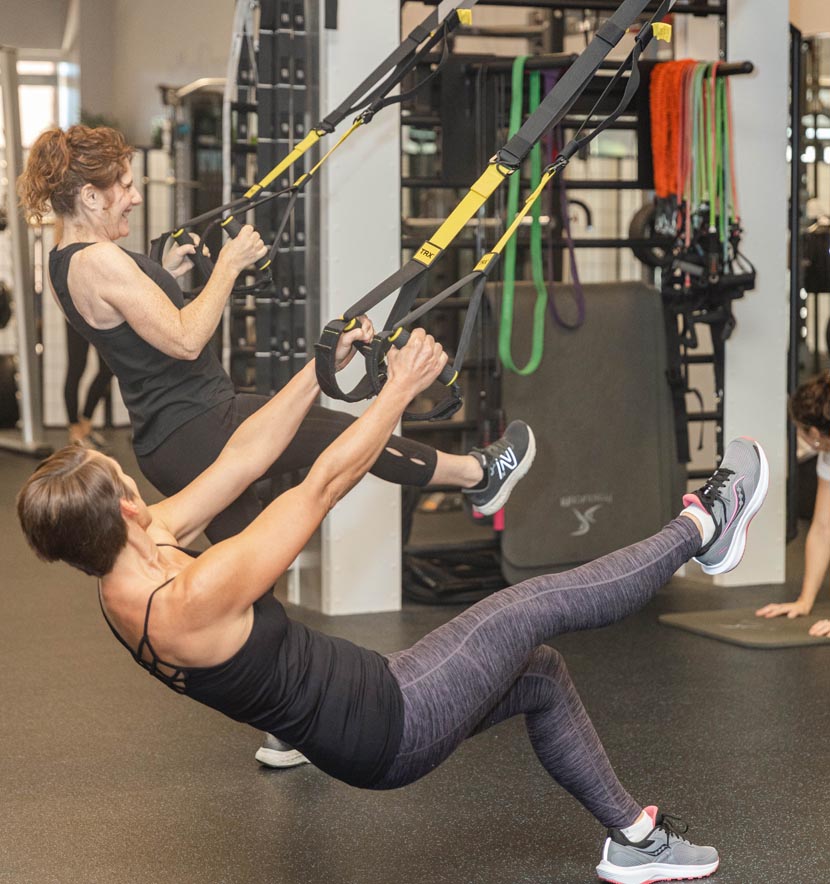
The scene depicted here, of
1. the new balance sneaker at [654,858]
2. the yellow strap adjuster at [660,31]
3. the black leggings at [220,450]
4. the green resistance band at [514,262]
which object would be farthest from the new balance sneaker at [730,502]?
the green resistance band at [514,262]

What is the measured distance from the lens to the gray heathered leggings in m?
2.09

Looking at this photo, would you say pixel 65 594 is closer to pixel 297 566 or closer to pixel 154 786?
pixel 297 566

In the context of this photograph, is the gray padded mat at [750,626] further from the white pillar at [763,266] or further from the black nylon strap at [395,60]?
the black nylon strap at [395,60]

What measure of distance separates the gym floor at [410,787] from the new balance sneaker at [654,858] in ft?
0.21

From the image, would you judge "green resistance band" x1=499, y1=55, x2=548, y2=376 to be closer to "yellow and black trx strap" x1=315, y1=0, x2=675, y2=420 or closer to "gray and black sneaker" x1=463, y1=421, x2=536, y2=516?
"gray and black sneaker" x1=463, y1=421, x2=536, y2=516

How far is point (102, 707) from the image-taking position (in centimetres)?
346

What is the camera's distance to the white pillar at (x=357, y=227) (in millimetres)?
4203

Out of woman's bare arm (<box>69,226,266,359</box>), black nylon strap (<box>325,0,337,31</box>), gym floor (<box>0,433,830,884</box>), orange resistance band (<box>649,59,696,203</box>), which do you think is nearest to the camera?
gym floor (<box>0,433,830,884</box>)

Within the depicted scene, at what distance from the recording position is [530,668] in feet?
7.37

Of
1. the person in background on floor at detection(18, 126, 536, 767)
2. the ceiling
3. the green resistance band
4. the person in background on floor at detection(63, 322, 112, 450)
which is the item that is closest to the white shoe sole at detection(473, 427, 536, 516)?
the person in background on floor at detection(18, 126, 536, 767)

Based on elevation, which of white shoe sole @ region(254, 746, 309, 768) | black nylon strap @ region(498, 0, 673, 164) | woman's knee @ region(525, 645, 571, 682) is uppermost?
black nylon strap @ region(498, 0, 673, 164)

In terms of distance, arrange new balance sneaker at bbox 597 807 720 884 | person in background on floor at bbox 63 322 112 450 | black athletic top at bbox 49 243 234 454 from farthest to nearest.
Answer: person in background on floor at bbox 63 322 112 450, black athletic top at bbox 49 243 234 454, new balance sneaker at bbox 597 807 720 884

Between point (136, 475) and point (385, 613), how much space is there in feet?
11.1

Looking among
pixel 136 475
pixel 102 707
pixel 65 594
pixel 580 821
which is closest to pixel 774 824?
pixel 580 821
